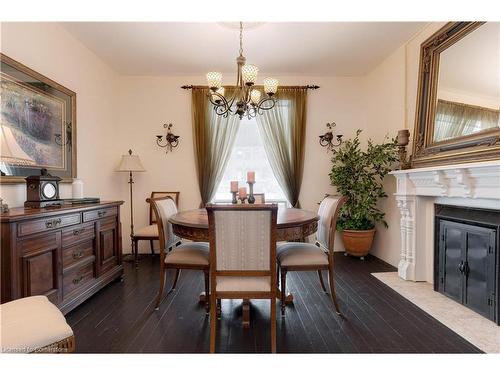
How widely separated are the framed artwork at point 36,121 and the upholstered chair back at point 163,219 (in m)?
0.90

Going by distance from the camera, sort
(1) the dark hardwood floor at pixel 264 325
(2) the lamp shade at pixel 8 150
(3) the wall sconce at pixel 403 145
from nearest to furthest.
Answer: (2) the lamp shade at pixel 8 150, (1) the dark hardwood floor at pixel 264 325, (3) the wall sconce at pixel 403 145

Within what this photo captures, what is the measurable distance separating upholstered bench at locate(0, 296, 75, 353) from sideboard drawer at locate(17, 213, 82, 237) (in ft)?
2.10

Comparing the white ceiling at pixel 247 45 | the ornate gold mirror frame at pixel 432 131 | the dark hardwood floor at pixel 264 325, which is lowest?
the dark hardwood floor at pixel 264 325

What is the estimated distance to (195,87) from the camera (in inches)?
158

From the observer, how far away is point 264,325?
2.04 metres

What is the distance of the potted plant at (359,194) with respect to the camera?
11.6ft

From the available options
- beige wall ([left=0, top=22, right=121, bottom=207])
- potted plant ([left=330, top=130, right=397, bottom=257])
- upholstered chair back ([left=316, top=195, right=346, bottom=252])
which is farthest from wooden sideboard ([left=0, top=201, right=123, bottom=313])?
potted plant ([left=330, top=130, right=397, bottom=257])

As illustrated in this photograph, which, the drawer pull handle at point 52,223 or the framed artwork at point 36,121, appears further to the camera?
the framed artwork at point 36,121

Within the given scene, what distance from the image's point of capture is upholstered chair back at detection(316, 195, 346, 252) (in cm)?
221


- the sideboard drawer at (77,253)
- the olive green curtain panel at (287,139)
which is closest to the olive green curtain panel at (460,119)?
the olive green curtain panel at (287,139)

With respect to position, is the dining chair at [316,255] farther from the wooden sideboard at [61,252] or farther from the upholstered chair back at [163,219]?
the wooden sideboard at [61,252]

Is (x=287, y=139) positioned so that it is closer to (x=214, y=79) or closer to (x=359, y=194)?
(x=359, y=194)

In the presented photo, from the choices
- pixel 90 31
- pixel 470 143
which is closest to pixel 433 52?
pixel 470 143
